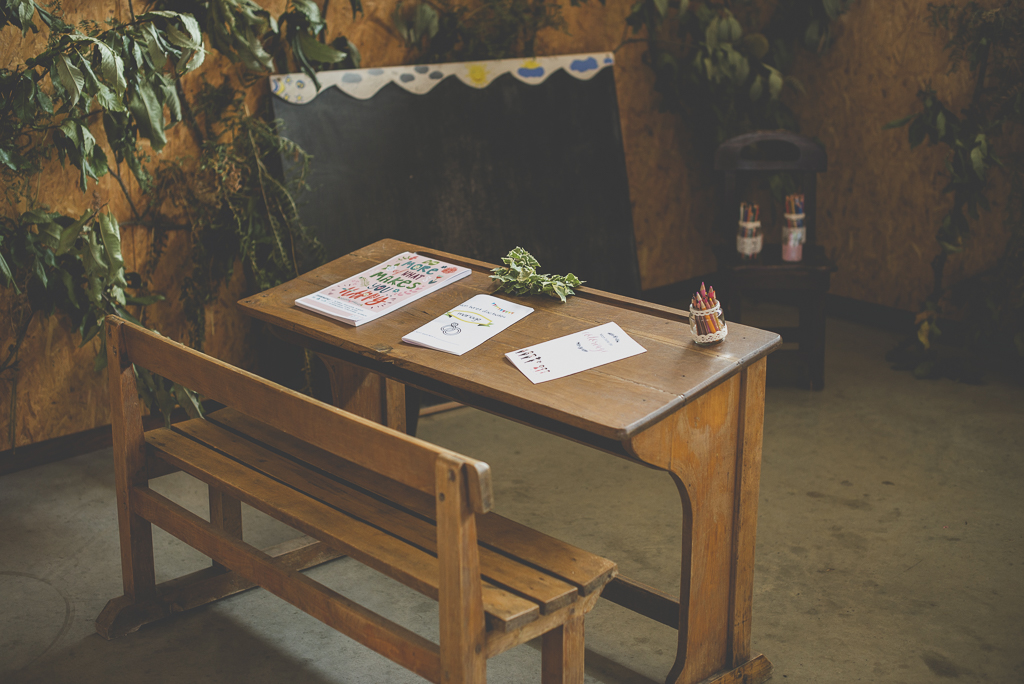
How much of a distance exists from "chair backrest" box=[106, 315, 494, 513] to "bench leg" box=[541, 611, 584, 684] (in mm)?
317

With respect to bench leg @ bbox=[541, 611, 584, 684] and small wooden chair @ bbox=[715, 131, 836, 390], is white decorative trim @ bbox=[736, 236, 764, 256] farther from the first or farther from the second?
bench leg @ bbox=[541, 611, 584, 684]

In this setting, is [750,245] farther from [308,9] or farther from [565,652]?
[565,652]

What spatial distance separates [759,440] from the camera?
2074 millimetres

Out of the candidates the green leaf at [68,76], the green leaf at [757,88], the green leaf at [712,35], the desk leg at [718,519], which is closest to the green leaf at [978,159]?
the green leaf at [757,88]

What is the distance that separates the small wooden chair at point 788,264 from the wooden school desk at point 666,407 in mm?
1578

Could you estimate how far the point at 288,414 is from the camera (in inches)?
71.0

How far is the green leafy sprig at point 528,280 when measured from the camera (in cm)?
239

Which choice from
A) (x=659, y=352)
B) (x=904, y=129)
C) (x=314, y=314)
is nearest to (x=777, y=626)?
(x=659, y=352)

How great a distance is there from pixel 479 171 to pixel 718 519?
216cm

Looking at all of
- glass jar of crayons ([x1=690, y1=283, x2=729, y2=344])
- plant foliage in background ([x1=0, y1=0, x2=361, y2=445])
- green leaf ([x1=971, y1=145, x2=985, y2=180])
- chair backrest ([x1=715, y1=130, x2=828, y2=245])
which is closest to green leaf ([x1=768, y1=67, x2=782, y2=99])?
chair backrest ([x1=715, y1=130, x2=828, y2=245])

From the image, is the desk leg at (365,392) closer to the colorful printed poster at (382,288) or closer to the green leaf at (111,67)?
the colorful printed poster at (382,288)

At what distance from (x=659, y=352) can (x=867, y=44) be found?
3.07 metres

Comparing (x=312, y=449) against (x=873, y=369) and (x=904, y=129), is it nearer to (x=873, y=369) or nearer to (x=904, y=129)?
(x=873, y=369)

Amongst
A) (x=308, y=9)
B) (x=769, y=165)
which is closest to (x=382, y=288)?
(x=308, y=9)
